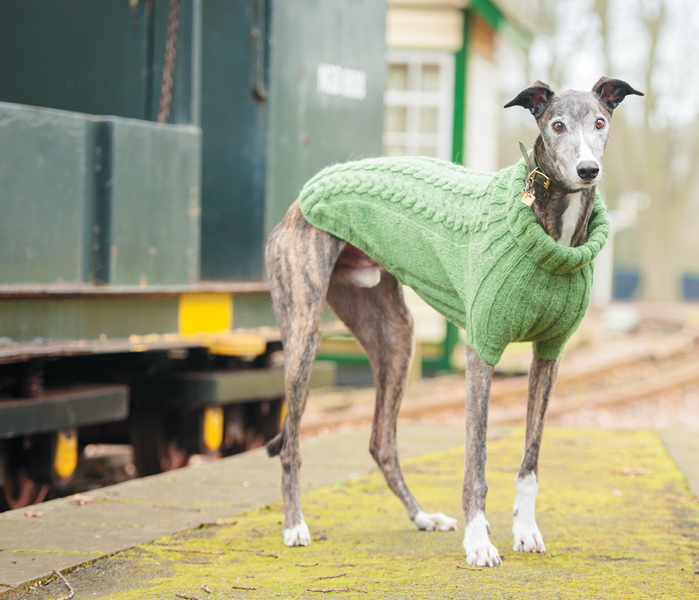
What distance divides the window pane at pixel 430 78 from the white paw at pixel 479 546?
375 inches

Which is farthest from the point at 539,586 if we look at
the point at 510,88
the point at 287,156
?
the point at 510,88

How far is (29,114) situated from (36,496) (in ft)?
6.49

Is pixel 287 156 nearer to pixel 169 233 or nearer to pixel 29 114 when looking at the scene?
pixel 169 233

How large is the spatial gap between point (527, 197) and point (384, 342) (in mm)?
1206

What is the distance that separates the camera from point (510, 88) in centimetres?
2595

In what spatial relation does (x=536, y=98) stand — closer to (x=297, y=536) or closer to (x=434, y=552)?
(x=434, y=552)

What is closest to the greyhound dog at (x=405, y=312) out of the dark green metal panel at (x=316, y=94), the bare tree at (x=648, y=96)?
the dark green metal panel at (x=316, y=94)

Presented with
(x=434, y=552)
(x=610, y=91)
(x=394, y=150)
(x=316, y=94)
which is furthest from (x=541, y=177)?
(x=394, y=150)

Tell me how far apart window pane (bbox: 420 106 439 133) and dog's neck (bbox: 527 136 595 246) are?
9167 mm

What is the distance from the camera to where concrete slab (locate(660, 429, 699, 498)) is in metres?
5.00

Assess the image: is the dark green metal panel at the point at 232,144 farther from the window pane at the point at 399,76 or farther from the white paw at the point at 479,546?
the window pane at the point at 399,76

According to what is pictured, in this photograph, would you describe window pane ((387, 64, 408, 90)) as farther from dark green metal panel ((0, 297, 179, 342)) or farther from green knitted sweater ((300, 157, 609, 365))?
green knitted sweater ((300, 157, 609, 365))

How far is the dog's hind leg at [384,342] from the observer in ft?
13.5

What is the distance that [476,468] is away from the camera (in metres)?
3.42
